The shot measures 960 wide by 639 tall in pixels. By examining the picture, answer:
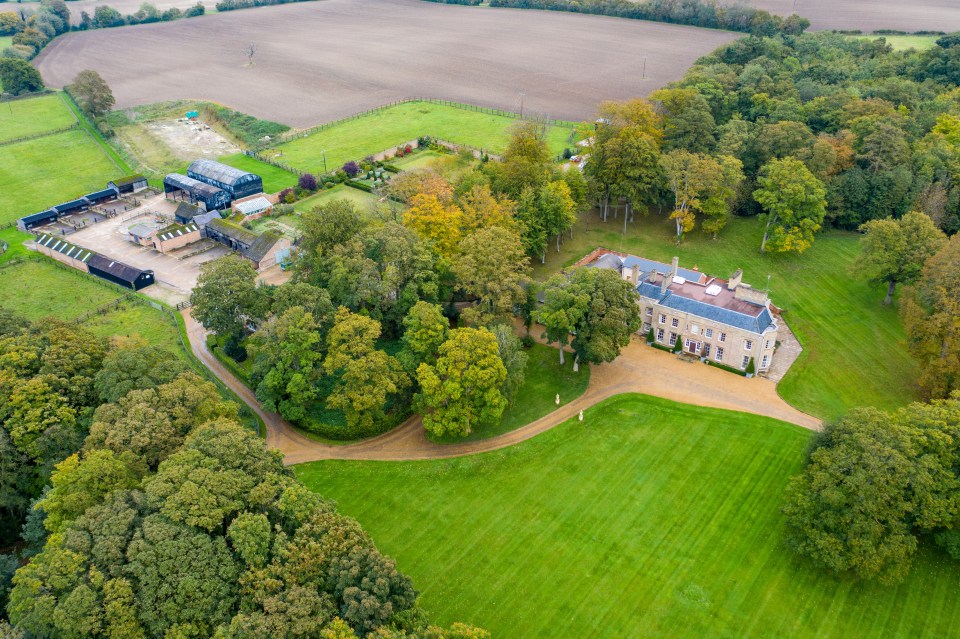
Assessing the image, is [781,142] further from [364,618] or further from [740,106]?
[364,618]

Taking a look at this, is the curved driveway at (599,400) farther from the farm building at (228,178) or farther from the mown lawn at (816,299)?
the farm building at (228,178)

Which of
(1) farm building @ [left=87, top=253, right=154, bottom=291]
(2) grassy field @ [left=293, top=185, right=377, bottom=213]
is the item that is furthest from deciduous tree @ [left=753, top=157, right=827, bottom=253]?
(1) farm building @ [left=87, top=253, right=154, bottom=291]

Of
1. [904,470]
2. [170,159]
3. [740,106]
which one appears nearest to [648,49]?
[740,106]

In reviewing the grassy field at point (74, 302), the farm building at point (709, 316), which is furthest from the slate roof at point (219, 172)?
the farm building at point (709, 316)

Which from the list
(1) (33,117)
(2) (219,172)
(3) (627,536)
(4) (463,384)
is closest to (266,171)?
(2) (219,172)

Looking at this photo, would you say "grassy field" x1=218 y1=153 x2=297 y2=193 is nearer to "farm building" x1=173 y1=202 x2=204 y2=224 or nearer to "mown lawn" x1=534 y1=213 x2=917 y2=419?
"farm building" x1=173 y1=202 x2=204 y2=224

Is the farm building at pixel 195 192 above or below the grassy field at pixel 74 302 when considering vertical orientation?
above

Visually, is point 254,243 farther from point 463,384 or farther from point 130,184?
point 463,384
